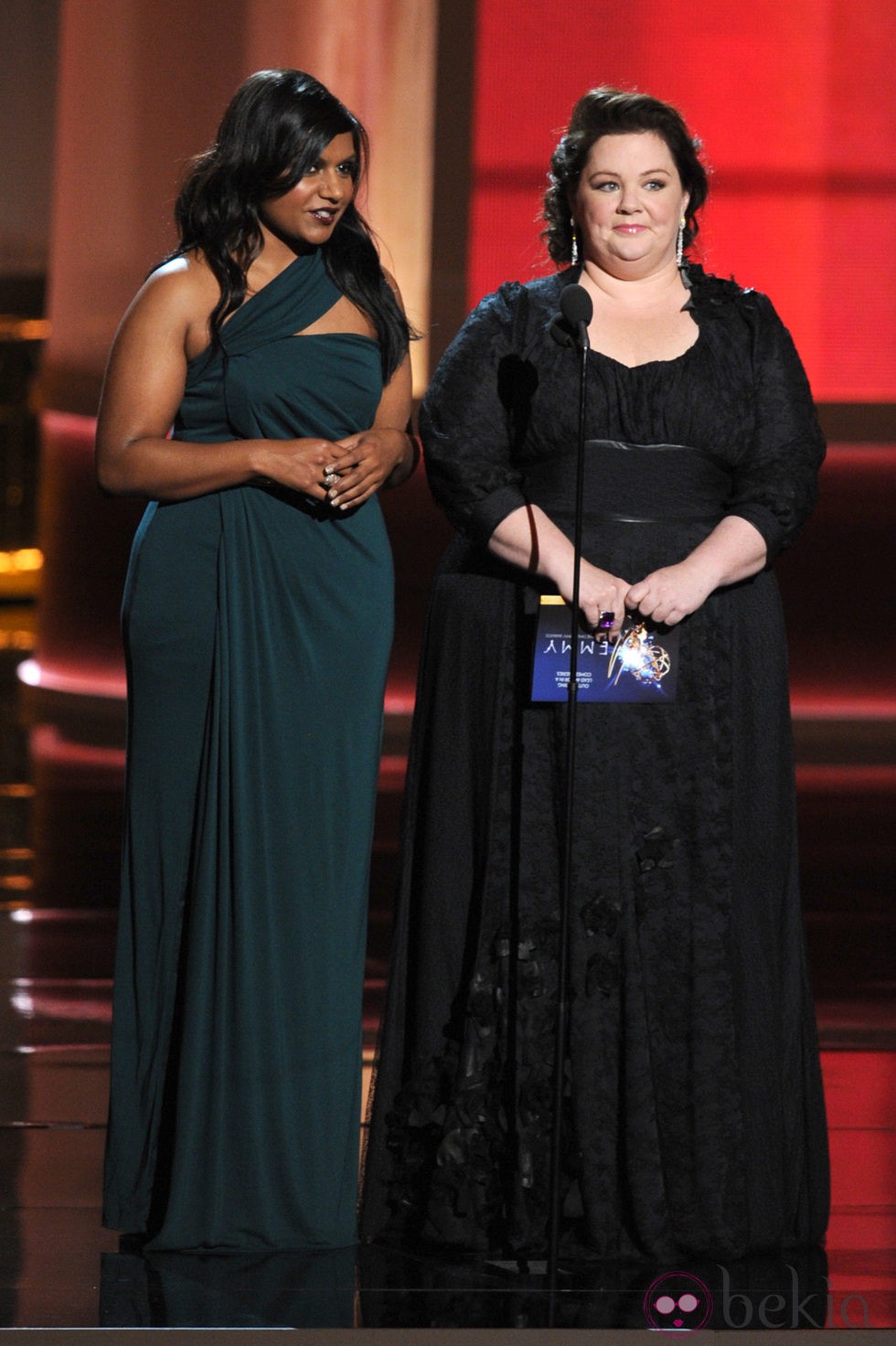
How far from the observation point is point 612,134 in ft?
9.50

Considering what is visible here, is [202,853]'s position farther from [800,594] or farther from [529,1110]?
[800,594]

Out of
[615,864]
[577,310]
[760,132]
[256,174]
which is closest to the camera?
[577,310]

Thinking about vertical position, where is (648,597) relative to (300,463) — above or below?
below

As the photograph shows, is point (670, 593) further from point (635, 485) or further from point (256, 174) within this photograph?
point (256, 174)

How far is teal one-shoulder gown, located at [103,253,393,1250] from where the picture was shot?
2.83m

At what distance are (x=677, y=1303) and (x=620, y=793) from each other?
0.74 metres

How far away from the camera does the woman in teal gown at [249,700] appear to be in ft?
9.24

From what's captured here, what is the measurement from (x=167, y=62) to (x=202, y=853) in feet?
26.9

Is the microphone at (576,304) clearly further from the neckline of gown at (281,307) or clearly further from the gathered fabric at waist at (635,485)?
the neckline of gown at (281,307)

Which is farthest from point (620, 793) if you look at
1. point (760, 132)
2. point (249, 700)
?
point (760, 132)

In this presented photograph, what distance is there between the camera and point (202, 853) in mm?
2844

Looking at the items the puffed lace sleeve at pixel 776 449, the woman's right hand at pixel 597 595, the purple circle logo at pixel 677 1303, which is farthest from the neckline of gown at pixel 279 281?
the purple circle logo at pixel 677 1303

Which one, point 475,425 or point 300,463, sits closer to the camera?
point 300,463

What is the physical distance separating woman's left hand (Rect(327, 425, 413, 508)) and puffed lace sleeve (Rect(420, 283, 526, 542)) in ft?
0.35
